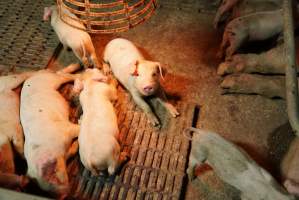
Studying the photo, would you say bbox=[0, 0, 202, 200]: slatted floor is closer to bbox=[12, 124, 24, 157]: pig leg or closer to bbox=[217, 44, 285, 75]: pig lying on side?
bbox=[12, 124, 24, 157]: pig leg

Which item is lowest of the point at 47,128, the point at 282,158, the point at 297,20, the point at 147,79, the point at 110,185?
the point at 110,185

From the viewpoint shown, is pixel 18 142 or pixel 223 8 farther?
pixel 223 8

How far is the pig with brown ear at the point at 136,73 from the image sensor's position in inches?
126

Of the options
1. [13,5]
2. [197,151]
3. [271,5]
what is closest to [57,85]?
[197,151]

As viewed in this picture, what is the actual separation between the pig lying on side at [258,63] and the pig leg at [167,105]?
0.74m

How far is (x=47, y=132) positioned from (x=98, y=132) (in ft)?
1.46

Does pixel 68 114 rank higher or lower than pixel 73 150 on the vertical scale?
higher

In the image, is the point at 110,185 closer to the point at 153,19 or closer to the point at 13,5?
the point at 153,19

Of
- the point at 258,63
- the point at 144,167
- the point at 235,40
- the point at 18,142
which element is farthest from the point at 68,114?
the point at 258,63

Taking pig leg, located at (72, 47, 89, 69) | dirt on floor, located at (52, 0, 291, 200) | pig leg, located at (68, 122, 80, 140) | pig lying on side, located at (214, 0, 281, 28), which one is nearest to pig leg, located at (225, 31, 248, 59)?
dirt on floor, located at (52, 0, 291, 200)

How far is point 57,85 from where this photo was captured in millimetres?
3596

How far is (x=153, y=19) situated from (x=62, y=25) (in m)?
1.26

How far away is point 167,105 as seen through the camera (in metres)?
3.63

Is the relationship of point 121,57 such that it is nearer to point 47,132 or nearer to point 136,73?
point 136,73
